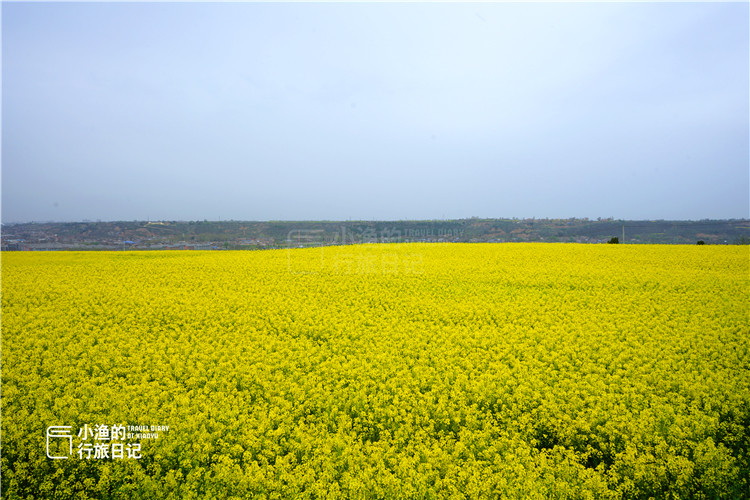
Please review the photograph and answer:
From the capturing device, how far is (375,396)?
20.4 feet

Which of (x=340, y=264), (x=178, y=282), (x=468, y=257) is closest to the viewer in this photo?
(x=178, y=282)

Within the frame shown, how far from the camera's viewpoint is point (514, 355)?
7871mm

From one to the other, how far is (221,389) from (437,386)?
364 cm

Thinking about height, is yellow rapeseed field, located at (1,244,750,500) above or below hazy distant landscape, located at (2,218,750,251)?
below

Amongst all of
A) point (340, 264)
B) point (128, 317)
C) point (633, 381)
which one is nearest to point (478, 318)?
point (633, 381)

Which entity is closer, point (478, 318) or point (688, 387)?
point (688, 387)

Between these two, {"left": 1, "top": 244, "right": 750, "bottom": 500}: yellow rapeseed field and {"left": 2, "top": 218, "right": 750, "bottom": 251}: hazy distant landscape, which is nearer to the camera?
{"left": 1, "top": 244, "right": 750, "bottom": 500}: yellow rapeseed field

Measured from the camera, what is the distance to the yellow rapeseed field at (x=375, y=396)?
456 centimetres

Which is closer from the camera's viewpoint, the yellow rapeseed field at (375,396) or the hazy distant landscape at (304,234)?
the yellow rapeseed field at (375,396)

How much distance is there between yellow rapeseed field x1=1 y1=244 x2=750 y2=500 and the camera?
4.56 meters

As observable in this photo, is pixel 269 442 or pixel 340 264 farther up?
pixel 340 264

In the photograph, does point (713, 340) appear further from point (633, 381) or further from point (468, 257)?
point (468, 257)

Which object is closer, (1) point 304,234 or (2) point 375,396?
(2) point 375,396

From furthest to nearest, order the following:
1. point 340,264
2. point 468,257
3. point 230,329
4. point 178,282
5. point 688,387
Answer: point 468,257
point 340,264
point 178,282
point 230,329
point 688,387
